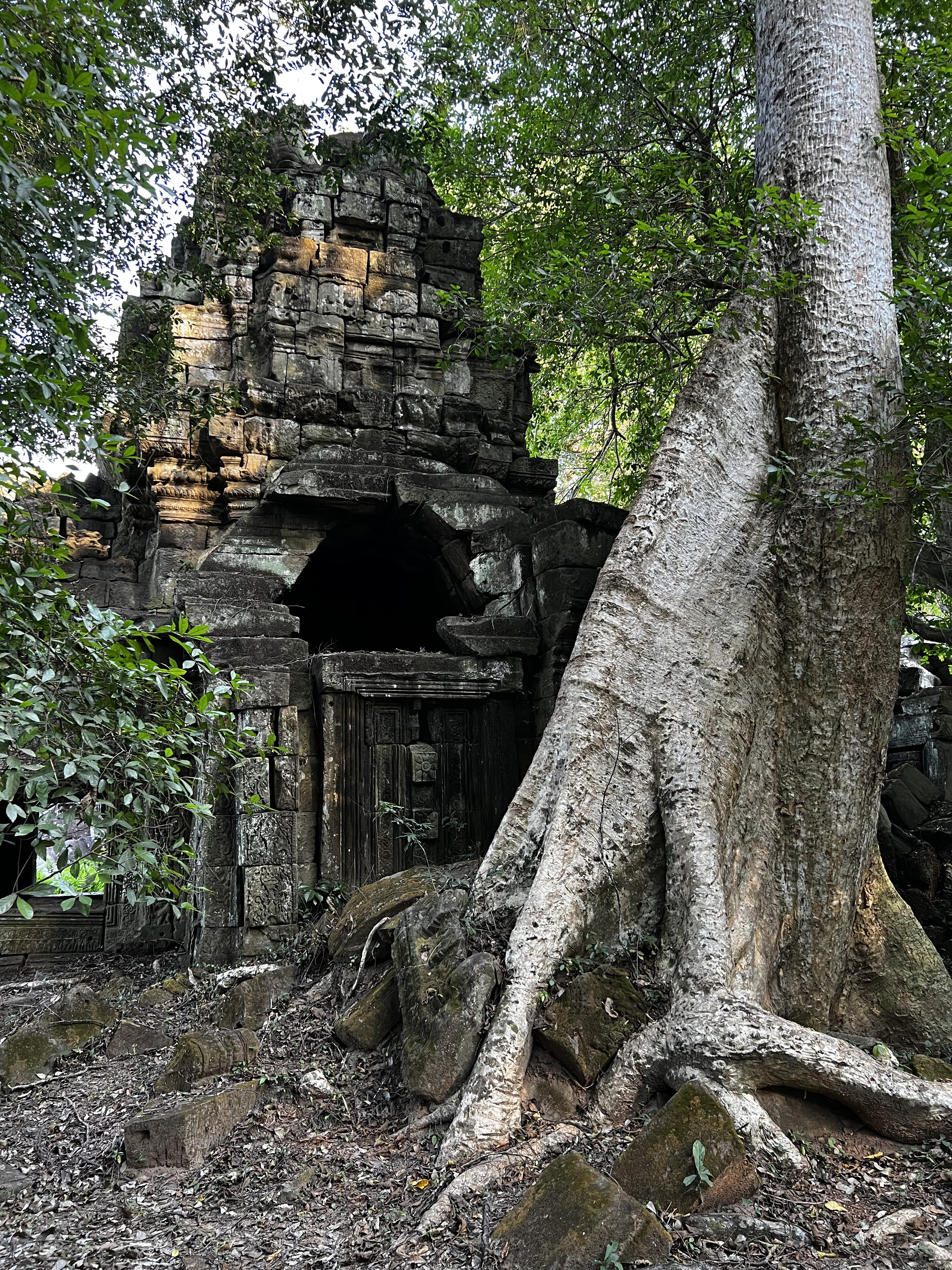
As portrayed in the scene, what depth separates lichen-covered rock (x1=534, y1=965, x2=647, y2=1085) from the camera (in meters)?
3.33

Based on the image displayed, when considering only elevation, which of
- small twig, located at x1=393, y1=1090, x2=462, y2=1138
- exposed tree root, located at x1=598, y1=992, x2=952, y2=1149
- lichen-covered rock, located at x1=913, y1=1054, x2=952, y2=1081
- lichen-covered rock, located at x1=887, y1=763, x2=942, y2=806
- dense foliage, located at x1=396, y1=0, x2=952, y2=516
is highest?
dense foliage, located at x1=396, y1=0, x2=952, y2=516

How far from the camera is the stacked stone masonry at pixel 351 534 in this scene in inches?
234

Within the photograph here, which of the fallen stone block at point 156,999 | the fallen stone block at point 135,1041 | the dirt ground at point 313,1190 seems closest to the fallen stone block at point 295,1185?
the dirt ground at point 313,1190

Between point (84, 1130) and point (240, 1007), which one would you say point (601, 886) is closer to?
point (240, 1007)

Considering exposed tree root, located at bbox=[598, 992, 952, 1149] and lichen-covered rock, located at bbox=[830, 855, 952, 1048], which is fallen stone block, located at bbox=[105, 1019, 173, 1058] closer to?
exposed tree root, located at bbox=[598, 992, 952, 1149]

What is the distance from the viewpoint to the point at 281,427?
23.6 feet

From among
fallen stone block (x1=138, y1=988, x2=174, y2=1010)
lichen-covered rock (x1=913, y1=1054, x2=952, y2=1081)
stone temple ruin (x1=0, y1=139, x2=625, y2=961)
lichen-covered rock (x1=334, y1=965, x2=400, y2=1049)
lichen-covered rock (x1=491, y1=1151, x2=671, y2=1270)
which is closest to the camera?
lichen-covered rock (x1=491, y1=1151, x2=671, y2=1270)

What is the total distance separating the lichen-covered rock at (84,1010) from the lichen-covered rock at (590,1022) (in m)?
2.79

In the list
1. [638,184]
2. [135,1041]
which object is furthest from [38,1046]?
[638,184]

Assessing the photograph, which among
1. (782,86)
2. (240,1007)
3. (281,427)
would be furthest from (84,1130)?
(782,86)

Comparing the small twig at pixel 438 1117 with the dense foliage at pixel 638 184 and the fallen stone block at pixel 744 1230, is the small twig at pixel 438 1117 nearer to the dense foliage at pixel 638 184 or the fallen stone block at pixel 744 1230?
the fallen stone block at pixel 744 1230

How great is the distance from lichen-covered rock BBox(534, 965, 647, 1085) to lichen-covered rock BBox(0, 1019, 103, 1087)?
2.71 metres

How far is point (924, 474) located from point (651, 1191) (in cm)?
299

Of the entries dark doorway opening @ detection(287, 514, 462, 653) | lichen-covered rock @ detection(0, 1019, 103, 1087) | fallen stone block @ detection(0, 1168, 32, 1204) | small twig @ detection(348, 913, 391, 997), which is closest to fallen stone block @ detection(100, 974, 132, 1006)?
lichen-covered rock @ detection(0, 1019, 103, 1087)
